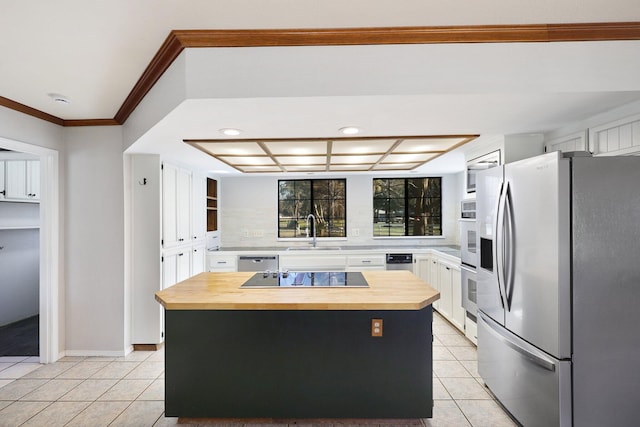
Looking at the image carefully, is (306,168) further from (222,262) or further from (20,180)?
(20,180)

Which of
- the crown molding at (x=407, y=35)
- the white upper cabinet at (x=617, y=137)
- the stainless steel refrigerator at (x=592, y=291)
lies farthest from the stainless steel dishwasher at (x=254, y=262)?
the white upper cabinet at (x=617, y=137)

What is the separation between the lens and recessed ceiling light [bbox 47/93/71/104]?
2.70m

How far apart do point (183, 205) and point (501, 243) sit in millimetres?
3439

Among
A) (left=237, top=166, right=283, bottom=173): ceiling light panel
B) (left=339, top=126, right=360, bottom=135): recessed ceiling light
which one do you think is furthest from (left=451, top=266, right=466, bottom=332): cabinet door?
(left=237, top=166, right=283, bottom=173): ceiling light panel

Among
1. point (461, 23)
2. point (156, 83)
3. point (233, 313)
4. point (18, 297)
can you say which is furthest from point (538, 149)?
point (18, 297)

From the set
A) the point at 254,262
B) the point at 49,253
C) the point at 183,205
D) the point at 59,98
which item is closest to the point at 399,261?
the point at 254,262

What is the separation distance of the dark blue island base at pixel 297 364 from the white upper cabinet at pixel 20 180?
11.1ft

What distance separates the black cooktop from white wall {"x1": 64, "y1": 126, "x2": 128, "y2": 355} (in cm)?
154

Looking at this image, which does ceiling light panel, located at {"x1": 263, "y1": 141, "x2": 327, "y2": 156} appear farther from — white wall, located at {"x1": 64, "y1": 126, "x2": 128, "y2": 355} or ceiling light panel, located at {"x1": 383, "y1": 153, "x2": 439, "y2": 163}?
white wall, located at {"x1": 64, "y1": 126, "x2": 128, "y2": 355}

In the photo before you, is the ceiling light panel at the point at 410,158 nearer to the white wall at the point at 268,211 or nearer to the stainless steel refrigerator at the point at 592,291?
the white wall at the point at 268,211

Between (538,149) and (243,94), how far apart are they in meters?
2.57

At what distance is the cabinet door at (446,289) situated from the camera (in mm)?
4266

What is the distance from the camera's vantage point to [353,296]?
2328mm

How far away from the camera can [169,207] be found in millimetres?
3812
